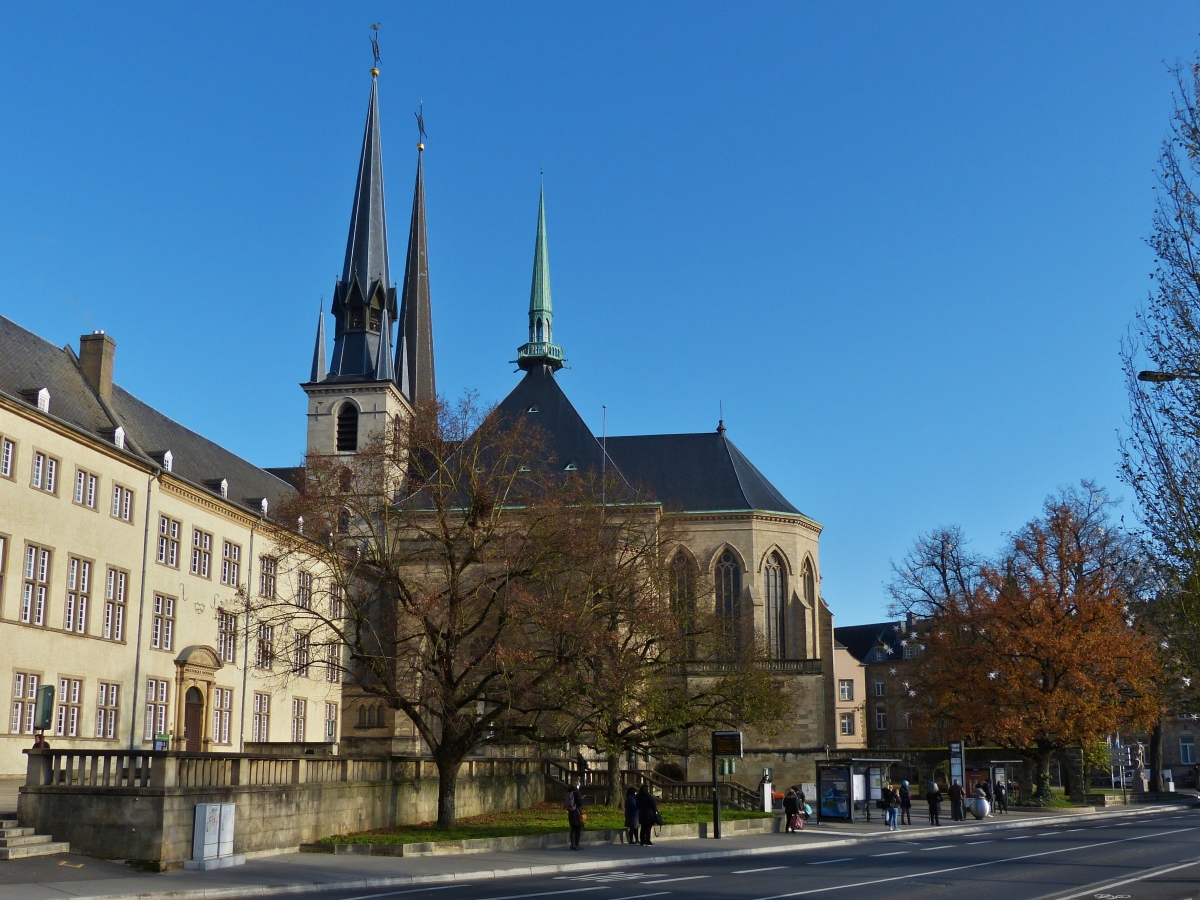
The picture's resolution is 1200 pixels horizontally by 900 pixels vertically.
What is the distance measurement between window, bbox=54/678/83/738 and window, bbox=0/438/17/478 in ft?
22.1

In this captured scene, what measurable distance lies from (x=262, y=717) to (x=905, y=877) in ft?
116

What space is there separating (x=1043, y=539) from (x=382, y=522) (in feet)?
111

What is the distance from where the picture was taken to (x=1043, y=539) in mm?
52906

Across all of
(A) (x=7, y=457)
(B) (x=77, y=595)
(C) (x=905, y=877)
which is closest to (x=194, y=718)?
(B) (x=77, y=595)

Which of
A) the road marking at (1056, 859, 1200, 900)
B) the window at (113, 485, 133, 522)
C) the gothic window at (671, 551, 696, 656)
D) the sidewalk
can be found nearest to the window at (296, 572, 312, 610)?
the window at (113, 485, 133, 522)

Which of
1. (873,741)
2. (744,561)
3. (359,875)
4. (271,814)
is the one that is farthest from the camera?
(873,741)

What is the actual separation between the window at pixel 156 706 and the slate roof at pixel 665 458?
26.6 m

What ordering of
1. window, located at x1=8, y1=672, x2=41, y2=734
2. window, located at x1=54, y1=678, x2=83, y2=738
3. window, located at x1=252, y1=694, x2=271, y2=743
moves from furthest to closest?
window, located at x1=252, y1=694, x2=271, y2=743
window, located at x1=54, y1=678, x2=83, y2=738
window, located at x1=8, y1=672, x2=41, y2=734

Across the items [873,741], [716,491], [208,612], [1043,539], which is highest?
[716,491]

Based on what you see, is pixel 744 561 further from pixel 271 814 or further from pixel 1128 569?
pixel 271 814

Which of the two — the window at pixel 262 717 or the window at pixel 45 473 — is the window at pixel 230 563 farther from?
the window at pixel 45 473

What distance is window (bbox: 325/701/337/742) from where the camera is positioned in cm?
5728

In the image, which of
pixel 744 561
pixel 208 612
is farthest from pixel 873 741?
pixel 208 612

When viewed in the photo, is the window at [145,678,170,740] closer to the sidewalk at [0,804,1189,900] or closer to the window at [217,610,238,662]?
the window at [217,610,238,662]
